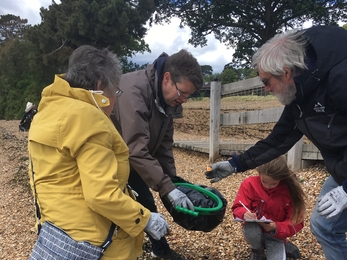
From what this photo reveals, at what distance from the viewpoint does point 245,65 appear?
21500 mm

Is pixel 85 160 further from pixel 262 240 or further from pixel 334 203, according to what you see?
pixel 262 240

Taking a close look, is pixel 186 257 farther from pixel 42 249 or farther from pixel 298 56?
pixel 298 56

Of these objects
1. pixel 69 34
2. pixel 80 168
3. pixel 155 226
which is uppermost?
pixel 69 34

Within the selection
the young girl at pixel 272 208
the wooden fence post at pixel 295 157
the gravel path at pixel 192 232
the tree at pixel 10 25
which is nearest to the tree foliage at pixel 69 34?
the tree at pixel 10 25

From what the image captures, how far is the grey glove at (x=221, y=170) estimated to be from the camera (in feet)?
9.53

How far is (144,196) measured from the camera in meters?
2.80

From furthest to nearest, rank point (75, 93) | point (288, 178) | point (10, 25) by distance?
point (10, 25)
point (288, 178)
point (75, 93)

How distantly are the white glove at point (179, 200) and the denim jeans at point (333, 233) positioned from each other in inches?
30.6

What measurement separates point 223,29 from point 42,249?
21.0m

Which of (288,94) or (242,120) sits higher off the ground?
(288,94)

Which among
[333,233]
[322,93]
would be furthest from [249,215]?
[322,93]

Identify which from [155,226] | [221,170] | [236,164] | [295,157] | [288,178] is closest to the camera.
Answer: [155,226]

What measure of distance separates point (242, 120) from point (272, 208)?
2.87 m

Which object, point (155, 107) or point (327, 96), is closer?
point (327, 96)
